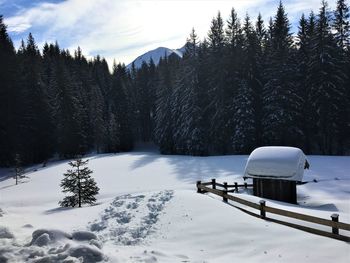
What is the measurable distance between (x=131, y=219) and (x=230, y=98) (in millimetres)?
38486

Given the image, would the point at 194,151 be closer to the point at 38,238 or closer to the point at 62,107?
the point at 62,107

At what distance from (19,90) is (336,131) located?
4783 cm

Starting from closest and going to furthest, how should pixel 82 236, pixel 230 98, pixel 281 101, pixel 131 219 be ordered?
1. pixel 82 236
2. pixel 131 219
3. pixel 281 101
4. pixel 230 98

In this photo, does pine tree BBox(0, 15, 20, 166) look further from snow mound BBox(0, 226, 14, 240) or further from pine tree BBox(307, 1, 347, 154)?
snow mound BBox(0, 226, 14, 240)

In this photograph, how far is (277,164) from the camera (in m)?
21.1

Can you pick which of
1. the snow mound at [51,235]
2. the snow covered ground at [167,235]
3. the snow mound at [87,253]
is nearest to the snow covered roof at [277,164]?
the snow covered ground at [167,235]

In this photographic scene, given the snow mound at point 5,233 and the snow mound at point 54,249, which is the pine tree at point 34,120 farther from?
the snow mound at point 54,249

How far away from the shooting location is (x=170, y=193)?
637 inches

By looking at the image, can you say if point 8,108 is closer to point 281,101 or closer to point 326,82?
point 281,101

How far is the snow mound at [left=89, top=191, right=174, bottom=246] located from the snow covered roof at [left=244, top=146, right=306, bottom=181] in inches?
298

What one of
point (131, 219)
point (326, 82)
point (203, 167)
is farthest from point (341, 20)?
point (131, 219)

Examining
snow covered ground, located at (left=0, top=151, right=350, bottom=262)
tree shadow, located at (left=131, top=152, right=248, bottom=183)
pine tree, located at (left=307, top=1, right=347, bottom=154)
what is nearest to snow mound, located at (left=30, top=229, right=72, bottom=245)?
snow covered ground, located at (left=0, top=151, right=350, bottom=262)

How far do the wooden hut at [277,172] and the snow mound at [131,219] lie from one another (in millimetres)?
7588

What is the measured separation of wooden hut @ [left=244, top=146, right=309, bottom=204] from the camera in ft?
68.4
